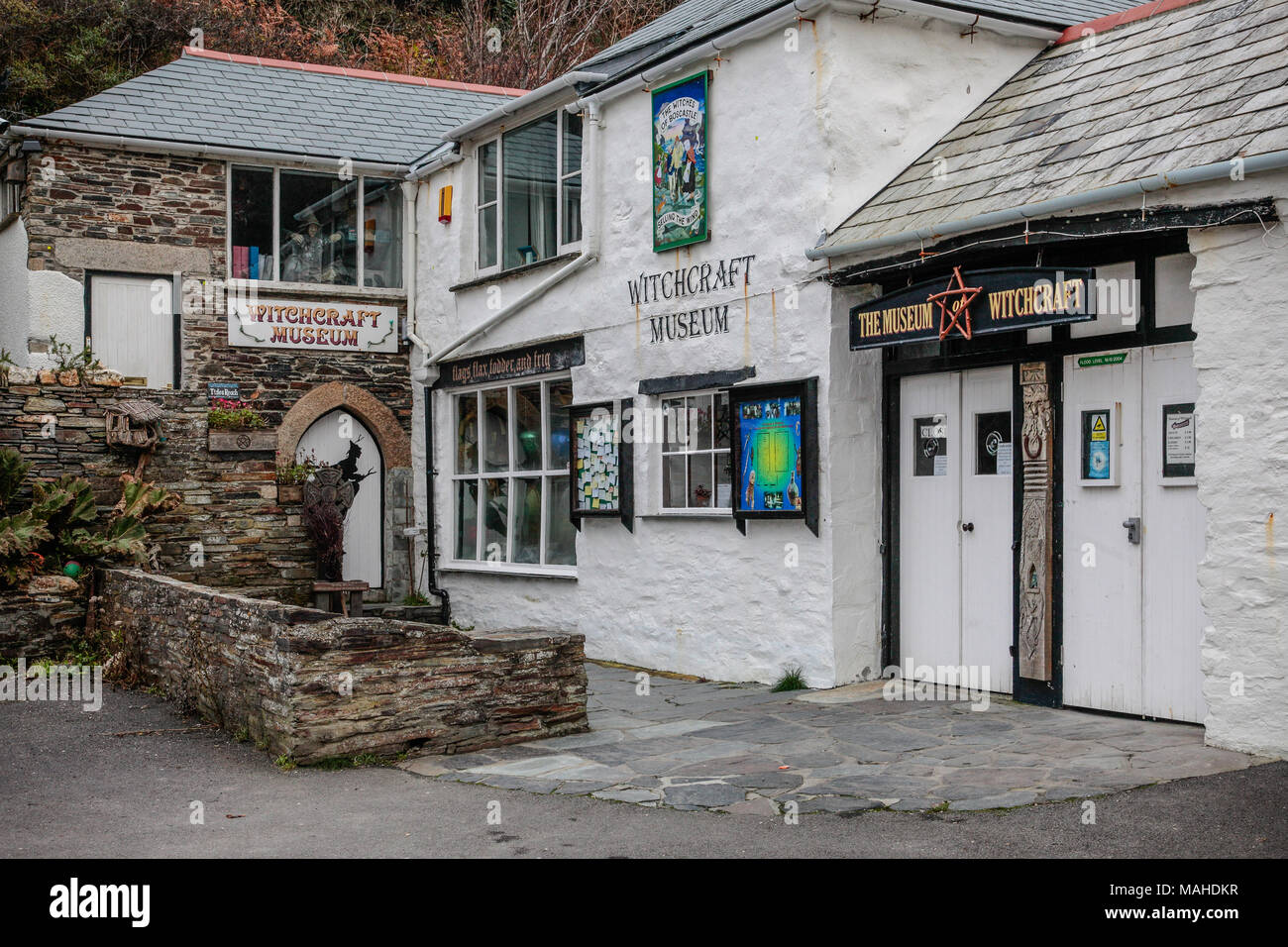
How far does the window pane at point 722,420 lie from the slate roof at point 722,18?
3026 mm

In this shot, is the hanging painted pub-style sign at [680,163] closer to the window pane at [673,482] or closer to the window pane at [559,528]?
the window pane at [673,482]

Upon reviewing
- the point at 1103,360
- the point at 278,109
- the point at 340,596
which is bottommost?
the point at 340,596

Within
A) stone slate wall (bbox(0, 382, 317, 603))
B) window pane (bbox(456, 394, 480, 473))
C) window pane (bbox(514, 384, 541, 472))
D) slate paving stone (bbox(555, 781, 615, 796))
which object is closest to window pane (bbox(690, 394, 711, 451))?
window pane (bbox(514, 384, 541, 472))

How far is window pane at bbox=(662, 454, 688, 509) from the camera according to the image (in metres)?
11.8

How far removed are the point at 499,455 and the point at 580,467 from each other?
2.14 meters

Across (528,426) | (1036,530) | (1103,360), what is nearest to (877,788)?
(1036,530)

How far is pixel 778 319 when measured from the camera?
10430 millimetres

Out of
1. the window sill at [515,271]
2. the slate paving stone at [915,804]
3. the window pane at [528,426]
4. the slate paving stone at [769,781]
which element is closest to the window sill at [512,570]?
the window pane at [528,426]

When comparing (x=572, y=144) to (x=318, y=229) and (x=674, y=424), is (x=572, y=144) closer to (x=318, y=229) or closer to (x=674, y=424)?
(x=674, y=424)

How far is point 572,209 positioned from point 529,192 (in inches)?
35.1

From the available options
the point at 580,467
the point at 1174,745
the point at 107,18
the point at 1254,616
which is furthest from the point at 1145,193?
the point at 107,18

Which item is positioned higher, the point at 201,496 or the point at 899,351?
the point at 899,351

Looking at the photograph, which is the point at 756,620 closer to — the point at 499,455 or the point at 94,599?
the point at 499,455

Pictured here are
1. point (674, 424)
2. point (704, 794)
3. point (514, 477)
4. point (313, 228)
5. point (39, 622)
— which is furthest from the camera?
point (313, 228)
